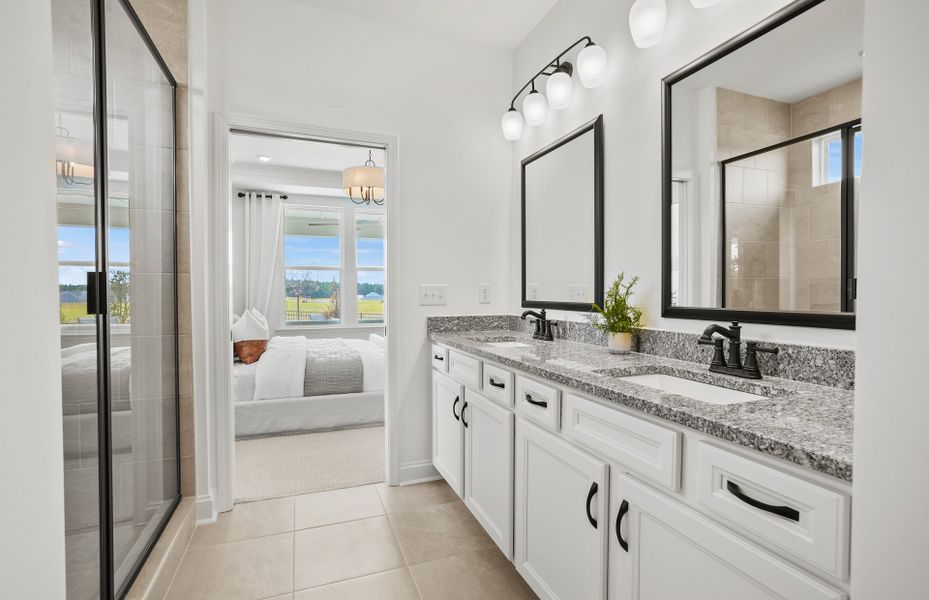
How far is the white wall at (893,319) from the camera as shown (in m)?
0.56

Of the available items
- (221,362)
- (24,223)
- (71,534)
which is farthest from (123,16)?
(71,534)

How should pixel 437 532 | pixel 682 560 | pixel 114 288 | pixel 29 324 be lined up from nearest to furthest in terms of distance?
1. pixel 29 324
2. pixel 682 560
3. pixel 114 288
4. pixel 437 532

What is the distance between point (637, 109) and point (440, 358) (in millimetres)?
1569

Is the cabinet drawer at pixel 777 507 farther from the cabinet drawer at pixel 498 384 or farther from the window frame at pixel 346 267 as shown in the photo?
the window frame at pixel 346 267

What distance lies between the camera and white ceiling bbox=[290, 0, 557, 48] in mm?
2414

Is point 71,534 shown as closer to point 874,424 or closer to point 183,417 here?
point 183,417

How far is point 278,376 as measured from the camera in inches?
135

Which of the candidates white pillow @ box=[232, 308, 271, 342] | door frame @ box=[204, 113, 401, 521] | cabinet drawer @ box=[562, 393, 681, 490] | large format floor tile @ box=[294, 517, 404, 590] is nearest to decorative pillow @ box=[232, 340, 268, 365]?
white pillow @ box=[232, 308, 271, 342]

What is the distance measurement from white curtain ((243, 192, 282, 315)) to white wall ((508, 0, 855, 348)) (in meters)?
4.72

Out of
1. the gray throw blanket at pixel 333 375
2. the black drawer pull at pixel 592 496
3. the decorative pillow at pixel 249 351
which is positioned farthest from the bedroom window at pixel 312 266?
the black drawer pull at pixel 592 496

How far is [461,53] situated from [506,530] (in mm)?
2653

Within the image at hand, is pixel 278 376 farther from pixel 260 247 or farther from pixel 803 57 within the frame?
pixel 803 57

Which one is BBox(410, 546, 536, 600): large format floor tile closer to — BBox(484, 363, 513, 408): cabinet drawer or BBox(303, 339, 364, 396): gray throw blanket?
BBox(484, 363, 513, 408): cabinet drawer

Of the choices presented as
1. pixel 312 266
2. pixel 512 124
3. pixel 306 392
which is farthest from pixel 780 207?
pixel 312 266
